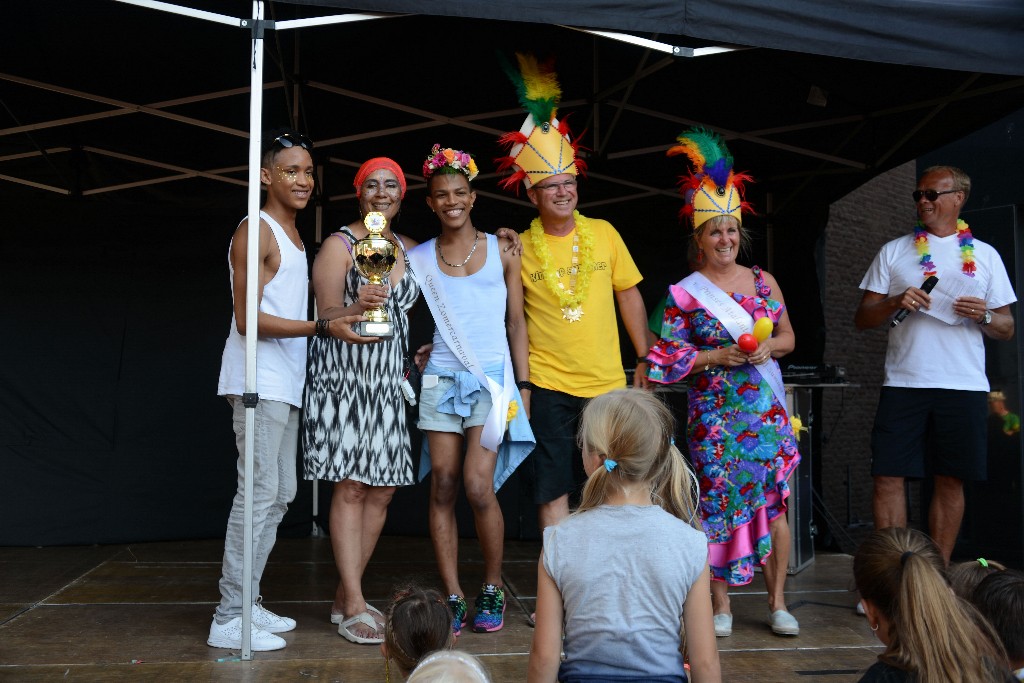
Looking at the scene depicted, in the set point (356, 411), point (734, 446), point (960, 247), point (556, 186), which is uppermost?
point (556, 186)

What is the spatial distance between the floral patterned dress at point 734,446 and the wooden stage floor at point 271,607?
0.34 meters

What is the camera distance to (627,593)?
2.08m

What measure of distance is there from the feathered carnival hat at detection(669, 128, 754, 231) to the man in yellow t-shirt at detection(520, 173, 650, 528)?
40 centimetres

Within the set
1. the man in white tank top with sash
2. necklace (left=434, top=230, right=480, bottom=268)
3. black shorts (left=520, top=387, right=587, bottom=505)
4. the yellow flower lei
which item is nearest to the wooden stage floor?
the man in white tank top with sash

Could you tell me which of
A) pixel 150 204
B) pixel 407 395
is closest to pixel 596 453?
pixel 407 395

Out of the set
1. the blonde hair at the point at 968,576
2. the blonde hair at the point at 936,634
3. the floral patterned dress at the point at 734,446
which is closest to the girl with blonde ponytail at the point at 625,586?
the blonde hair at the point at 936,634

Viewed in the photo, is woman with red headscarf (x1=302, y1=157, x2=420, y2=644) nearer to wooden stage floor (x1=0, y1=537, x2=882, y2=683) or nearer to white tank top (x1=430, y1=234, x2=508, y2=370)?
white tank top (x1=430, y1=234, x2=508, y2=370)

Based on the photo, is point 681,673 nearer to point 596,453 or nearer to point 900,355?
point 596,453

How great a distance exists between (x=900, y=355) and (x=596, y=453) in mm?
2466

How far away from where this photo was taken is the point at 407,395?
3760 millimetres

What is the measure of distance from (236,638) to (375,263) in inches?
53.9

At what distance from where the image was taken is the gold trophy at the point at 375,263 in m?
3.39

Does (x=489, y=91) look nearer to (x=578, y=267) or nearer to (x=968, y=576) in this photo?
(x=578, y=267)

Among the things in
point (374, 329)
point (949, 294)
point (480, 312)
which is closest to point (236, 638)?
point (374, 329)
